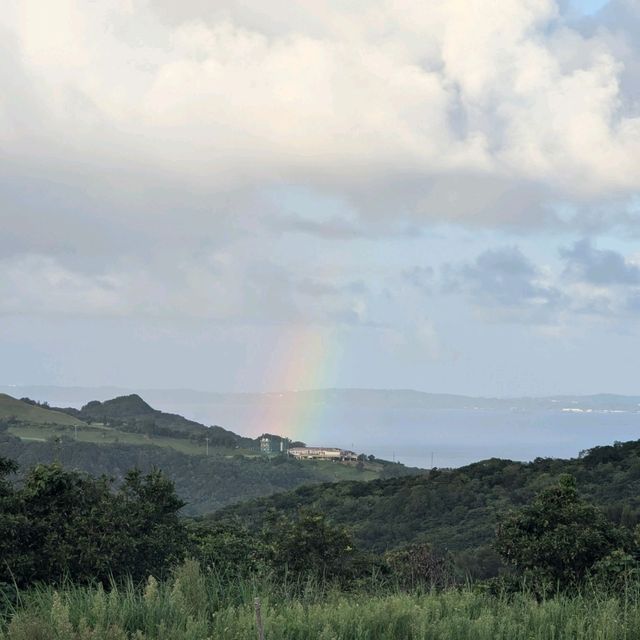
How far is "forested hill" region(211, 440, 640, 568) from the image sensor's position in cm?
4941

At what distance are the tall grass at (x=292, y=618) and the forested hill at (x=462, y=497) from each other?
1428 inches

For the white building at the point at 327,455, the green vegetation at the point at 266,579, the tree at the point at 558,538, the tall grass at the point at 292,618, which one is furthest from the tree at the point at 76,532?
the white building at the point at 327,455

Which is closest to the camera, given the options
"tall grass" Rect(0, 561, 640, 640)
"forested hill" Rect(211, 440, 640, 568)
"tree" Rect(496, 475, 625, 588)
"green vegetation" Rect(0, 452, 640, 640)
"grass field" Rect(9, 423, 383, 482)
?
"tall grass" Rect(0, 561, 640, 640)

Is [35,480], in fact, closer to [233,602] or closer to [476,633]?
[233,602]

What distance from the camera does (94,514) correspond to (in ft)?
37.8

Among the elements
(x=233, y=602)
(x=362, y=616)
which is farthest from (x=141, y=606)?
(x=362, y=616)

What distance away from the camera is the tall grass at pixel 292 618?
7117 millimetres

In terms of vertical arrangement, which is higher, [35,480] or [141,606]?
[35,480]

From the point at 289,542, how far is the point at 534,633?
948 cm

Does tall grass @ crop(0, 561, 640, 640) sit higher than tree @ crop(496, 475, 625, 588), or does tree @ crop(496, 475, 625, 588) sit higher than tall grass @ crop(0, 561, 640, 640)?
tree @ crop(496, 475, 625, 588)

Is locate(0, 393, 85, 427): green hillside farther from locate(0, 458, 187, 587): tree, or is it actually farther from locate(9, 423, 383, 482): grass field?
locate(0, 458, 187, 587): tree

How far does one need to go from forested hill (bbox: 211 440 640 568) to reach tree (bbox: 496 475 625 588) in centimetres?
3026

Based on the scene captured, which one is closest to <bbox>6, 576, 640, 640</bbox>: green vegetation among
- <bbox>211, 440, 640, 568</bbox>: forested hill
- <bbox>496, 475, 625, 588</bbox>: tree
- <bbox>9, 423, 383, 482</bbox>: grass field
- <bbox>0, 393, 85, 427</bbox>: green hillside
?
<bbox>496, 475, 625, 588</bbox>: tree

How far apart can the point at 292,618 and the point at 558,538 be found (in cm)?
699
